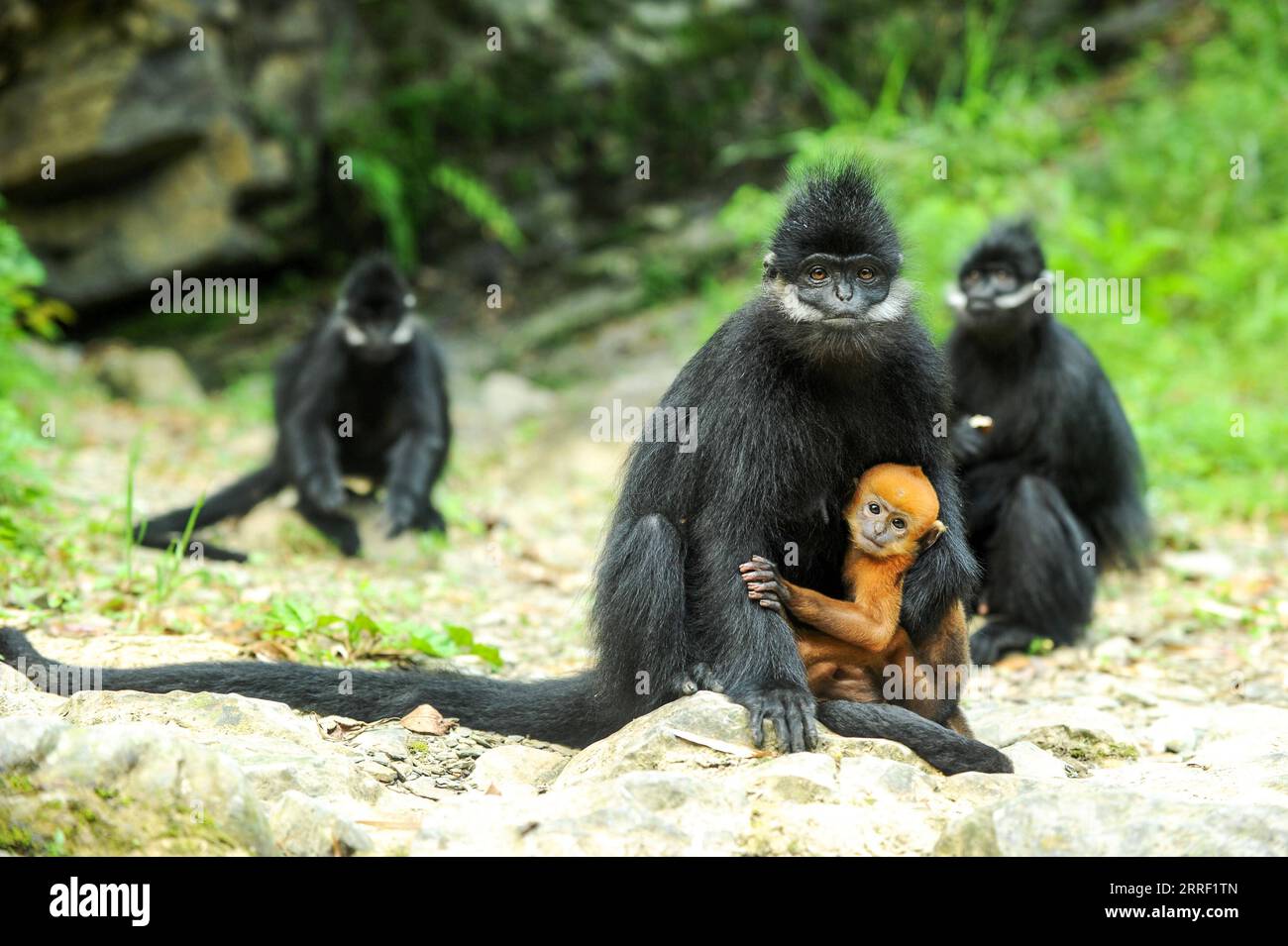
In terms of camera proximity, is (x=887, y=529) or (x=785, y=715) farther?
(x=887, y=529)

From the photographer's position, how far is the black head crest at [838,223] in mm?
4031

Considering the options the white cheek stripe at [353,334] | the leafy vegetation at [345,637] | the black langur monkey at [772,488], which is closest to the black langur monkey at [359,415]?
the white cheek stripe at [353,334]

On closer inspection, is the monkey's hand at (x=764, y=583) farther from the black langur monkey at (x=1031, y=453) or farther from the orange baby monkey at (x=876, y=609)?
the black langur monkey at (x=1031, y=453)

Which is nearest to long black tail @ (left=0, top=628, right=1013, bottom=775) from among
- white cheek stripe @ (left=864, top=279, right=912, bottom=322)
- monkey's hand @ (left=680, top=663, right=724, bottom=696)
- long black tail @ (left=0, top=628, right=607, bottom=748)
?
long black tail @ (left=0, top=628, right=607, bottom=748)

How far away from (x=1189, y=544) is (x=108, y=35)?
939 centimetres

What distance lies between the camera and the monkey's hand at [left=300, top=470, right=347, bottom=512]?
791cm

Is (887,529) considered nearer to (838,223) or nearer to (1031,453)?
(838,223)

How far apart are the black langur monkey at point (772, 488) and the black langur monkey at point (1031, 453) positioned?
2051mm

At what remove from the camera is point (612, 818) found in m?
3.10

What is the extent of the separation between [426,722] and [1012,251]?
159 inches

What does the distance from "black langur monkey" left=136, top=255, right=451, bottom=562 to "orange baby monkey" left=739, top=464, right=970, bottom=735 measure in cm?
420

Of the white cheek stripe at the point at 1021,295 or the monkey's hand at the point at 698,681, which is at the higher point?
the white cheek stripe at the point at 1021,295

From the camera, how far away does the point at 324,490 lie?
7969 mm

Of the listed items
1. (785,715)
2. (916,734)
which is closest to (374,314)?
(785,715)
